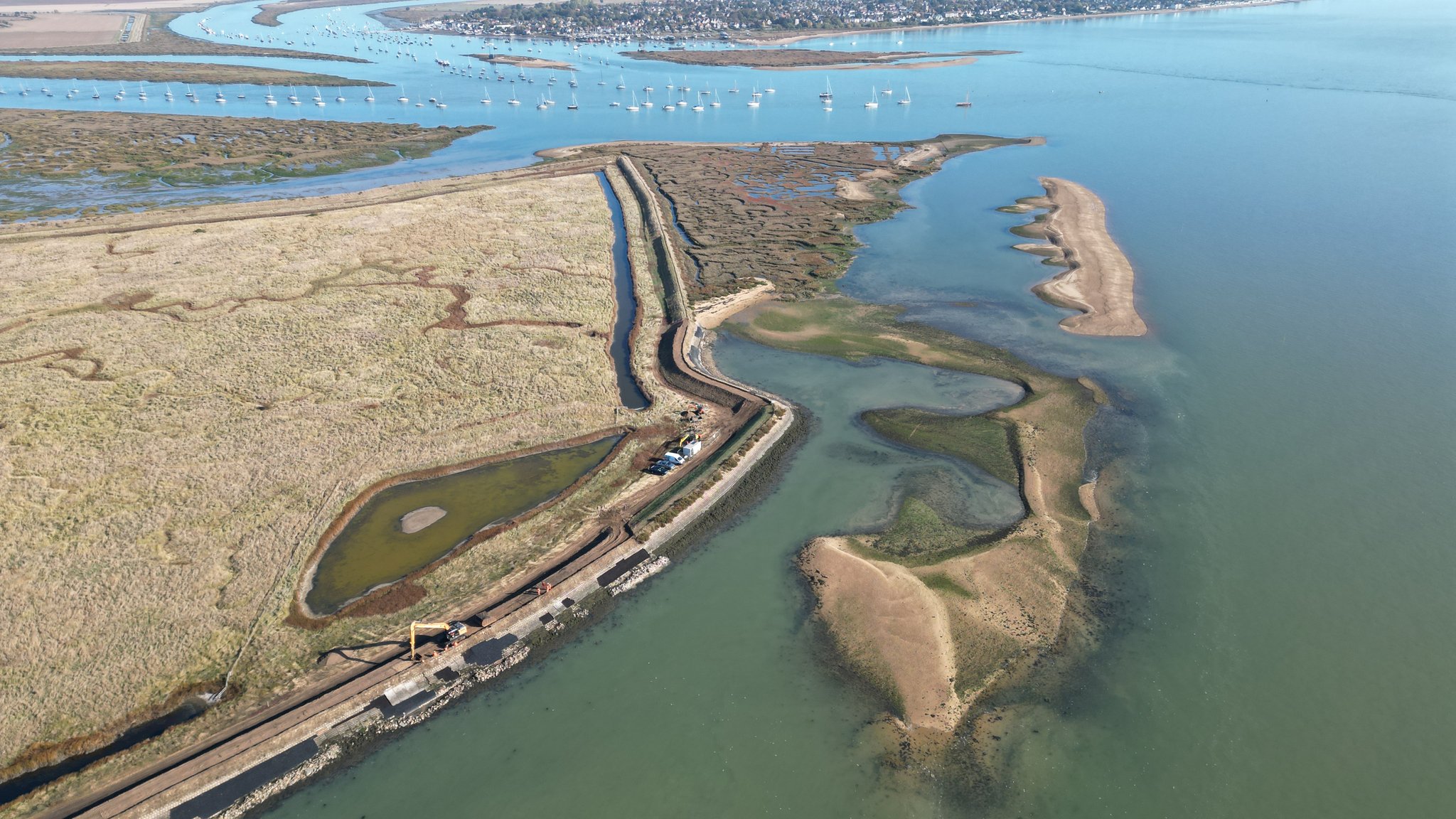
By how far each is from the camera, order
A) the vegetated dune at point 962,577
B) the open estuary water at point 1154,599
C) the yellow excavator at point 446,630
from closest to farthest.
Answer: the open estuary water at point 1154,599
the yellow excavator at point 446,630
the vegetated dune at point 962,577

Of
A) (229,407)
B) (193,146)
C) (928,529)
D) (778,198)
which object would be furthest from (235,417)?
(193,146)

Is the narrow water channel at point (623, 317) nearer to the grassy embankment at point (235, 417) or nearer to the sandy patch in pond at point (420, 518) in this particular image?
the grassy embankment at point (235, 417)

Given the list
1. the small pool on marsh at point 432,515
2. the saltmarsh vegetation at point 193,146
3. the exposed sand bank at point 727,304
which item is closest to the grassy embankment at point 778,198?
the exposed sand bank at point 727,304

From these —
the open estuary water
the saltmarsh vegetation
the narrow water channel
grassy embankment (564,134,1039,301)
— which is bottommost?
the open estuary water

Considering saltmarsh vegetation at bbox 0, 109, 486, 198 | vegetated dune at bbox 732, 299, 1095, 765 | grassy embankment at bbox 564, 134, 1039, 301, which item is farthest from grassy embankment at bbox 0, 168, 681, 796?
saltmarsh vegetation at bbox 0, 109, 486, 198

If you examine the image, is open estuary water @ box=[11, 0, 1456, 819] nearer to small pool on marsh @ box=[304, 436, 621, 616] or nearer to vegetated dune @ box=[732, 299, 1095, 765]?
vegetated dune @ box=[732, 299, 1095, 765]
